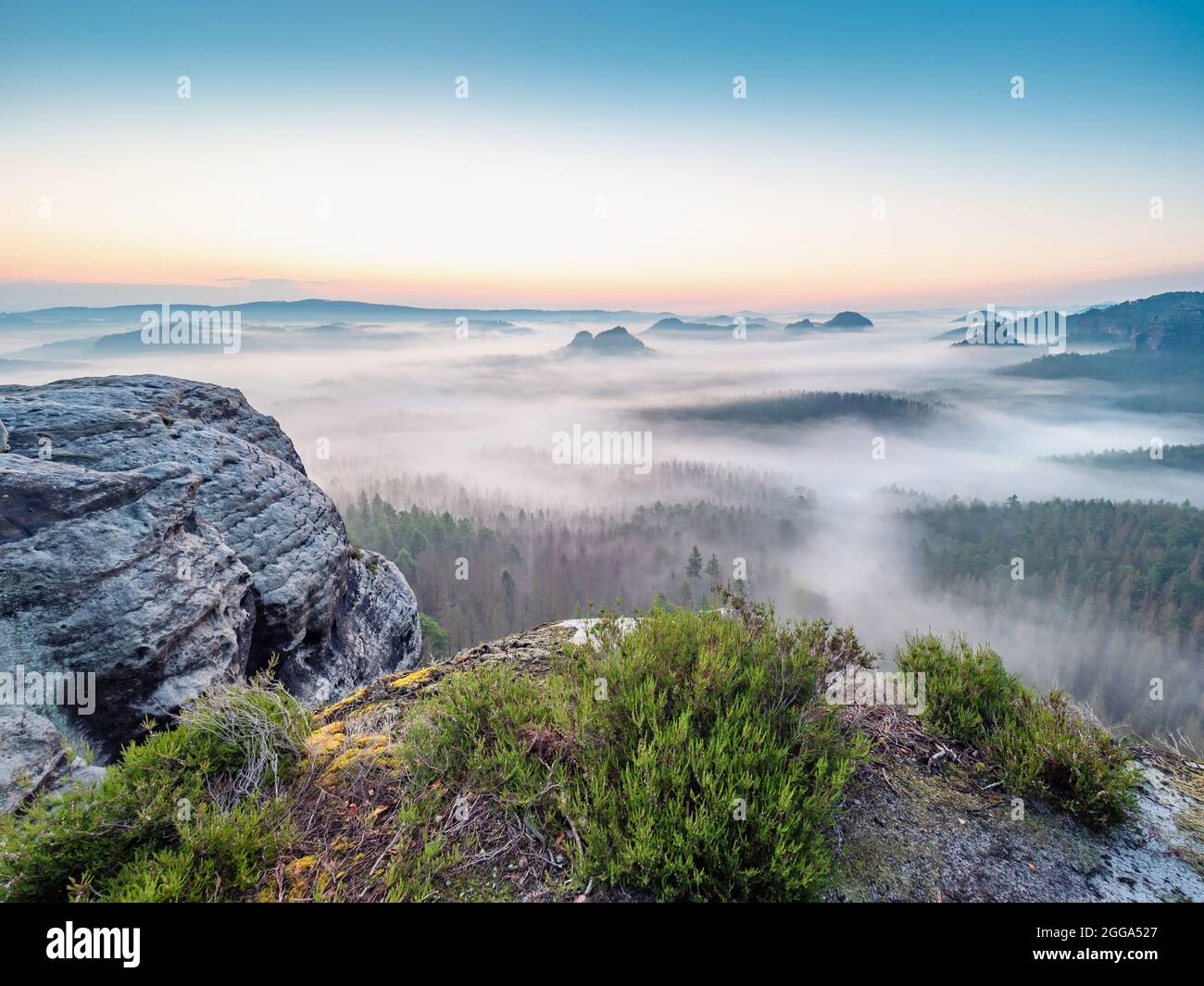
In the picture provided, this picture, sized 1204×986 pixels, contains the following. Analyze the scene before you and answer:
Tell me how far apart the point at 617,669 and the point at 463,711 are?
1491 mm

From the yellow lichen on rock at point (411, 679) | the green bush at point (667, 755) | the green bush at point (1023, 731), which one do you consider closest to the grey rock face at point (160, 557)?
the yellow lichen on rock at point (411, 679)

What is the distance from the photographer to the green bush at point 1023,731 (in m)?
4.49

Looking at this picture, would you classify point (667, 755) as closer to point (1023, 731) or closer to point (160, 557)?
point (1023, 731)

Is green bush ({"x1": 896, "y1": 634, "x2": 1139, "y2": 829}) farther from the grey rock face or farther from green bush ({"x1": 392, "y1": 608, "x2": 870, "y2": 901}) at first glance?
the grey rock face

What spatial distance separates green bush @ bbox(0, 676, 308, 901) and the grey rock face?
226cm

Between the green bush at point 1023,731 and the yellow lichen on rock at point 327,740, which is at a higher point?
the green bush at point 1023,731

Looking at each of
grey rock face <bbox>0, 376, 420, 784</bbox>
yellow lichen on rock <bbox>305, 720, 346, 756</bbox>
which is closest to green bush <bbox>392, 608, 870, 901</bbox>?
yellow lichen on rock <bbox>305, 720, 346, 756</bbox>

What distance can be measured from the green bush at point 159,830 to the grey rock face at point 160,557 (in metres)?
2.26

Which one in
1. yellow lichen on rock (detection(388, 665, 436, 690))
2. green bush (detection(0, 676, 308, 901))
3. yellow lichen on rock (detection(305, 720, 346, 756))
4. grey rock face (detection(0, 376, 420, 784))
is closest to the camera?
green bush (detection(0, 676, 308, 901))

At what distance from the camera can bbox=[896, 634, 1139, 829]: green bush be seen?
4.49 m

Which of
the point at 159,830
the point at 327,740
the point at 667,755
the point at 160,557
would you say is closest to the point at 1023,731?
the point at 667,755

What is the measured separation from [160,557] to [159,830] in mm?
4208

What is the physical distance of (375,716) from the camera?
5.76 meters

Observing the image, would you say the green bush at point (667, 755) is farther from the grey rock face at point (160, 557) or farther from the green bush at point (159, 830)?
the grey rock face at point (160, 557)
